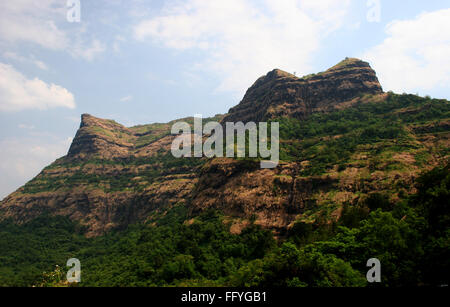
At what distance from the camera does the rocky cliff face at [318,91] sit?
104312mm

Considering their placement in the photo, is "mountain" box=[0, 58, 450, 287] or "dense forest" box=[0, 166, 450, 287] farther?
"mountain" box=[0, 58, 450, 287]

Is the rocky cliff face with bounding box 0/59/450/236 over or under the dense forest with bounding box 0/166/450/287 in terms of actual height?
over

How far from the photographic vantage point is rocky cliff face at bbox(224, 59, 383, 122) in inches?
4107

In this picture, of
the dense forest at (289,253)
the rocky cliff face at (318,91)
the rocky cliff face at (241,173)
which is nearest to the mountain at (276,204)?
the dense forest at (289,253)

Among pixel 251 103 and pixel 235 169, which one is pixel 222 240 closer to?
pixel 235 169

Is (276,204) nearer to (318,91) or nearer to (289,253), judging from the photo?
(289,253)

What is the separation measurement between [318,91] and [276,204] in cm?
6617

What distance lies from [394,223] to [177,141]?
464 feet

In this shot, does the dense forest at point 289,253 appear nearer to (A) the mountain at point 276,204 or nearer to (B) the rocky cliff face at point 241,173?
(A) the mountain at point 276,204

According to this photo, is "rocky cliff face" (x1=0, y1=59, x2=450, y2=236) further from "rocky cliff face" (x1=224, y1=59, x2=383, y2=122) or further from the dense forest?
the dense forest

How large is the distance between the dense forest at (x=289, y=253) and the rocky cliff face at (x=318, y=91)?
5253 cm

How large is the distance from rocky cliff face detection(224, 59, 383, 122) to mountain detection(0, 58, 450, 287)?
547 millimetres

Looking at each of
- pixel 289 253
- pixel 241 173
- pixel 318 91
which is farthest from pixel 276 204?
pixel 318 91

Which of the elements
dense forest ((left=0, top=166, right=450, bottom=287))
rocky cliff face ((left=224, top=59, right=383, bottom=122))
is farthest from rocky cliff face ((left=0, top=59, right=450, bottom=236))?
dense forest ((left=0, top=166, right=450, bottom=287))
